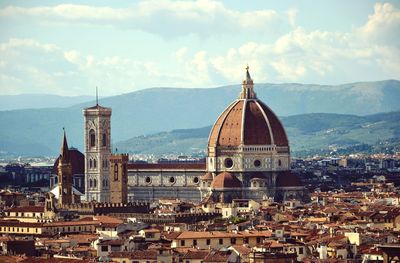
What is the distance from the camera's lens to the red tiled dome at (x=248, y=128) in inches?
6043

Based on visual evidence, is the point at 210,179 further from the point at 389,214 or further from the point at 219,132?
the point at 389,214

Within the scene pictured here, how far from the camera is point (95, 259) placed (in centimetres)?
7444

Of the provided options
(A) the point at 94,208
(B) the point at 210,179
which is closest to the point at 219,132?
(B) the point at 210,179

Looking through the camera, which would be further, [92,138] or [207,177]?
[92,138]

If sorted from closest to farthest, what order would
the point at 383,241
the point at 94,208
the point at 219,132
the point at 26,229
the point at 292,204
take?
the point at 383,241 → the point at 26,229 → the point at 94,208 → the point at 292,204 → the point at 219,132

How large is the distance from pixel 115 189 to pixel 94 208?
22.3 metres

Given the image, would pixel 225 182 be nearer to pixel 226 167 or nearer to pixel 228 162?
pixel 226 167

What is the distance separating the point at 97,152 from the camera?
15750cm

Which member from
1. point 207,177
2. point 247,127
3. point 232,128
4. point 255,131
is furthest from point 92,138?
point 255,131

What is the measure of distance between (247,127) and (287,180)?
6753mm

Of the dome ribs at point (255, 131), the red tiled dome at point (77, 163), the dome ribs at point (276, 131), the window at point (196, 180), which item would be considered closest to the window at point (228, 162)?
the dome ribs at point (255, 131)

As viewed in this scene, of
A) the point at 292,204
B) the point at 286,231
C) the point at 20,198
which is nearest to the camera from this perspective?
the point at 286,231

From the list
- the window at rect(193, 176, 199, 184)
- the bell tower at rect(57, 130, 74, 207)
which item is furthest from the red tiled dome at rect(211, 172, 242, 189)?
the bell tower at rect(57, 130, 74, 207)

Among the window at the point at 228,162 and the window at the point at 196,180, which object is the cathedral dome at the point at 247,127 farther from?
the window at the point at 196,180
